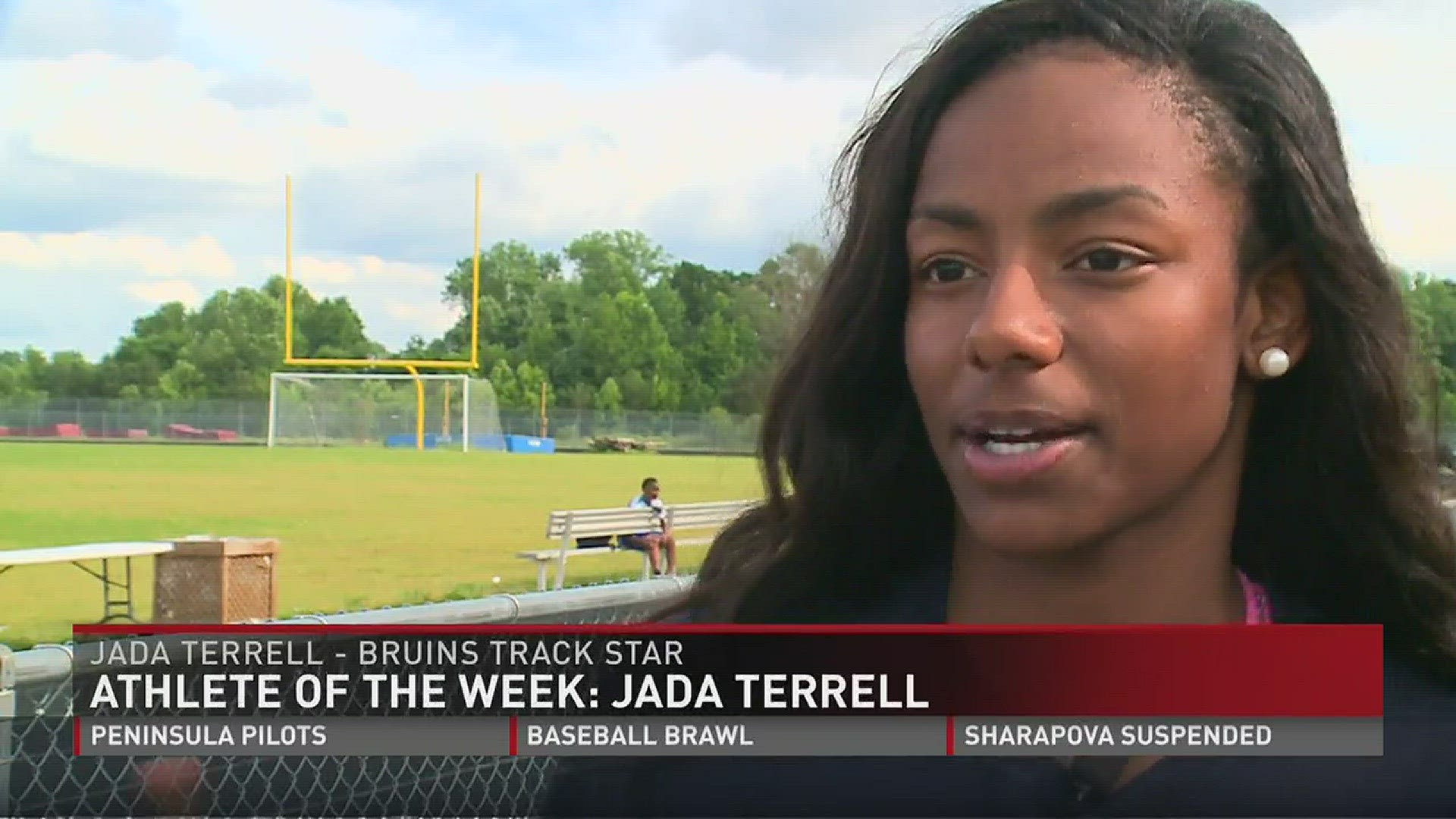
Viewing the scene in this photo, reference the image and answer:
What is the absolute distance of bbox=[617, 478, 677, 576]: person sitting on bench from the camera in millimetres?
9727

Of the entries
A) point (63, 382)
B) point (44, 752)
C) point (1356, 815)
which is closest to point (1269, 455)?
point (1356, 815)

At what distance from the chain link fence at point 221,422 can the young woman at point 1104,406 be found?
3514 cm

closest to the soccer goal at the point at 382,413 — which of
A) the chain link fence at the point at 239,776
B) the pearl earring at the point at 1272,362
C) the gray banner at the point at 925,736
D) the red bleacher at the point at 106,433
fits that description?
the red bleacher at the point at 106,433

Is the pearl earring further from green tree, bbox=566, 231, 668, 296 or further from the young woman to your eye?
green tree, bbox=566, 231, 668, 296

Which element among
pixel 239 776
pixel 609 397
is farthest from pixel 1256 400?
pixel 609 397

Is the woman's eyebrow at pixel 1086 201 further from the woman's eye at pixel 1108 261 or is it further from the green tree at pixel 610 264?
the green tree at pixel 610 264

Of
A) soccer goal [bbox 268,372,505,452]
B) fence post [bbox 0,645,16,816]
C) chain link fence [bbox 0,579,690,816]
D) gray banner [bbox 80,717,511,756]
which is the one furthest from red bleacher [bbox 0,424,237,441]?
gray banner [bbox 80,717,511,756]

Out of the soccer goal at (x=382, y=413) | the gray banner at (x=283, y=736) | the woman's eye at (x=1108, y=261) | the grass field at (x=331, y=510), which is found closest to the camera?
the woman's eye at (x=1108, y=261)

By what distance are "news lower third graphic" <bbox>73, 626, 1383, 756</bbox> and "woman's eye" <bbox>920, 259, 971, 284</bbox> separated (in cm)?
25

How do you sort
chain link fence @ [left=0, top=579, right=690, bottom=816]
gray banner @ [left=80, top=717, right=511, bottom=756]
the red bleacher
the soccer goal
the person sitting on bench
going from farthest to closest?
the red bleacher → the soccer goal → the person sitting on bench → chain link fence @ [left=0, top=579, right=690, bottom=816] → gray banner @ [left=80, top=717, right=511, bottom=756]

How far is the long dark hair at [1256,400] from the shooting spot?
1.00 meters

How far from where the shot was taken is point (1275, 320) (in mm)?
1008

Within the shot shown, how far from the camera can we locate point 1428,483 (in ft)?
3.69

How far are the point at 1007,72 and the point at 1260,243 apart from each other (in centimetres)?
19
